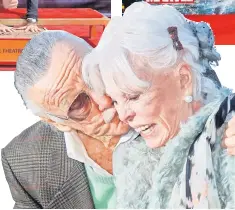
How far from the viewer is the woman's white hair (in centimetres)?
194

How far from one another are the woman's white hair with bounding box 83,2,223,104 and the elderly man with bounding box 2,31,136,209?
7cm

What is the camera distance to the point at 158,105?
1.96 metres

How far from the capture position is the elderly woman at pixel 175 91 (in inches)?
76.6

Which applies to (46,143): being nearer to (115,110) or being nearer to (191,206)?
(115,110)

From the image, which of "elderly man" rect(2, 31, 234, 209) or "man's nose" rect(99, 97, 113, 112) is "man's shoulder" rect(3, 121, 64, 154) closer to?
"elderly man" rect(2, 31, 234, 209)

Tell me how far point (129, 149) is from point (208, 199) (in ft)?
0.90

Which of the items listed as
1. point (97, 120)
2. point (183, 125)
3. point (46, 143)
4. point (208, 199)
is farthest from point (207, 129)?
point (46, 143)

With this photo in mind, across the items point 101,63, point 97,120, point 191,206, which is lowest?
point 191,206

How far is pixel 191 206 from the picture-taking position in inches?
77.4

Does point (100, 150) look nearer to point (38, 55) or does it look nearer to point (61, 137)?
point (61, 137)

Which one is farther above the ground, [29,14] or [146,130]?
[29,14]

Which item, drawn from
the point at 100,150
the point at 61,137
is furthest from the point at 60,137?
the point at 100,150

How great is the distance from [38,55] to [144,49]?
12.2 inches

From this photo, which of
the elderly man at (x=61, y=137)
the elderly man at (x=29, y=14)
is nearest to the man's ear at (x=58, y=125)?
the elderly man at (x=61, y=137)
